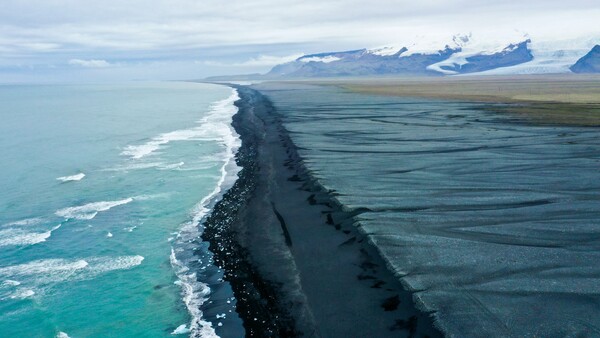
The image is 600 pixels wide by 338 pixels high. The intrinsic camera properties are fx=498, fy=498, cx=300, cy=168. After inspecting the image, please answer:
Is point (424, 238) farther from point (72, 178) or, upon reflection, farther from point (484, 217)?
point (72, 178)

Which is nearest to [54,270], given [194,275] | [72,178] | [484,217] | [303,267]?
[194,275]

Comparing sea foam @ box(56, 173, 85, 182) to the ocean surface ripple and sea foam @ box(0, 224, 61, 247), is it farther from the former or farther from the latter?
the ocean surface ripple

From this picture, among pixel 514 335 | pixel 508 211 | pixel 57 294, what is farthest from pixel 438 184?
pixel 57 294

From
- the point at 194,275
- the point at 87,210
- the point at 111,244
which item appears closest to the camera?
the point at 194,275

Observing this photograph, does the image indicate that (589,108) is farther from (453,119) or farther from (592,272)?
(592,272)

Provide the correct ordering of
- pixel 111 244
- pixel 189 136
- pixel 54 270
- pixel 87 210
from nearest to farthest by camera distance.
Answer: pixel 54 270 → pixel 111 244 → pixel 87 210 → pixel 189 136

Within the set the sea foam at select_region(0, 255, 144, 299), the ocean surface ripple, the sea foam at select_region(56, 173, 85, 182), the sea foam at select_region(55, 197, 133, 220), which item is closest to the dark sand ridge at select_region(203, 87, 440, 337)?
the ocean surface ripple

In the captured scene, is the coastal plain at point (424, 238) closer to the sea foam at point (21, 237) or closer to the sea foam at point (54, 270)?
the sea foam at point (54, 270)
